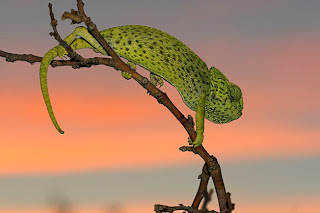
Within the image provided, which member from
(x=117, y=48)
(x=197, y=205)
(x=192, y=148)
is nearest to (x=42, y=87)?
(x=117, y=48)

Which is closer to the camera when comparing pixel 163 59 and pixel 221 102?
pixel 163 59

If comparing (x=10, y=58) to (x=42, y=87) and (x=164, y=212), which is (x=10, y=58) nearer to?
(x=42, y=87)

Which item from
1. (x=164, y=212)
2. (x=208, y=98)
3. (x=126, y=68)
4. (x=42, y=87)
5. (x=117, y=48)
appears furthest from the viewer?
(x=208, y=98)

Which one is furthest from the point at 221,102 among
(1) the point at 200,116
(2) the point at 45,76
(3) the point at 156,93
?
→ (2) the point at 45,76

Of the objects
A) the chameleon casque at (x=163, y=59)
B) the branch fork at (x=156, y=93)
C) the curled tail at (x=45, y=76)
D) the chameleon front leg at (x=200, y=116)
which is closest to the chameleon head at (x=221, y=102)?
the chameleon casque at (x=163, y=59)

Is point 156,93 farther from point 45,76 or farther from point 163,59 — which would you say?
point 45,76

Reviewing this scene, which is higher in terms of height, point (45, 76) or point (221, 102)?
point (221, 102)

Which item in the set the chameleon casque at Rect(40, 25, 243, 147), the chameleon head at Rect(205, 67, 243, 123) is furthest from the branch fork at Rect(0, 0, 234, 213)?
the chameleon head at Rect(205, 67, 243, 123)
